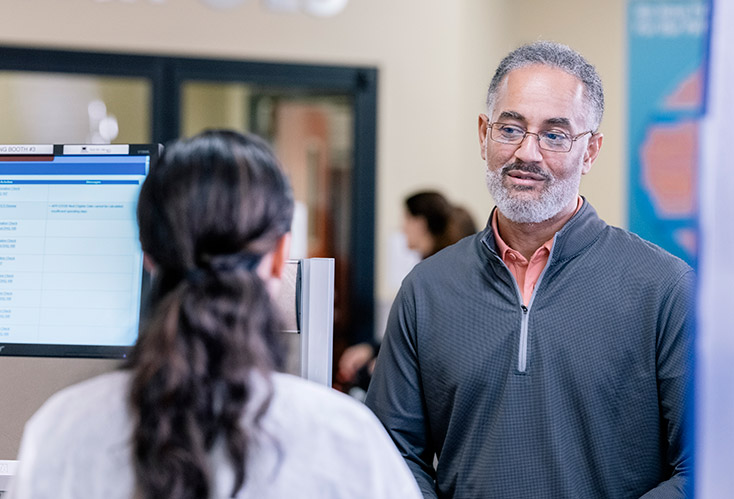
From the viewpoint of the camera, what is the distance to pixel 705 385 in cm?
60

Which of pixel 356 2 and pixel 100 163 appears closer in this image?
pixel 100 163

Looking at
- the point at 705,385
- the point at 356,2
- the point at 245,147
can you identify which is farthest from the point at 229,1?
the point at 705,385

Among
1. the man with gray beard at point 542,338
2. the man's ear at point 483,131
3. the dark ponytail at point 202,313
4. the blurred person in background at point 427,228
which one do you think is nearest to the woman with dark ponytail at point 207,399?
the dark ponytail at point 202,313

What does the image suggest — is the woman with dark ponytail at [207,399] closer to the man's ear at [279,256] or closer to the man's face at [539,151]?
the man's ear at [279,256]

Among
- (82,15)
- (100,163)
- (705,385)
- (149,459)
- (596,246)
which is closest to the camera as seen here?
(705,385)

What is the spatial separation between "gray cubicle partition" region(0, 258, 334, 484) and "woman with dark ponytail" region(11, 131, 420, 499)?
400 mm

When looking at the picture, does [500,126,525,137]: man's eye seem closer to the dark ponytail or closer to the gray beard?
the gray beard

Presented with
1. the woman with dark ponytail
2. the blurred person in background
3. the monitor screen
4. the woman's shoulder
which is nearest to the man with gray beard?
the monitor screen

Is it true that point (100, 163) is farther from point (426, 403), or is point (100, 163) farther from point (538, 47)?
point (538, 47)

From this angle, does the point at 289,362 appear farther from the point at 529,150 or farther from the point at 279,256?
the point at 529,150

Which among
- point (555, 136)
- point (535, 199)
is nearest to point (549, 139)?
point (555, 136)

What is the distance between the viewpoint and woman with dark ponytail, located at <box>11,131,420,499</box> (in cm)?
82

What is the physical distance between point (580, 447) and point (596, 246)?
359mm

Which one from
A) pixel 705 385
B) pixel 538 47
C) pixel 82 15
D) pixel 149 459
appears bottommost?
pixel 149 459
